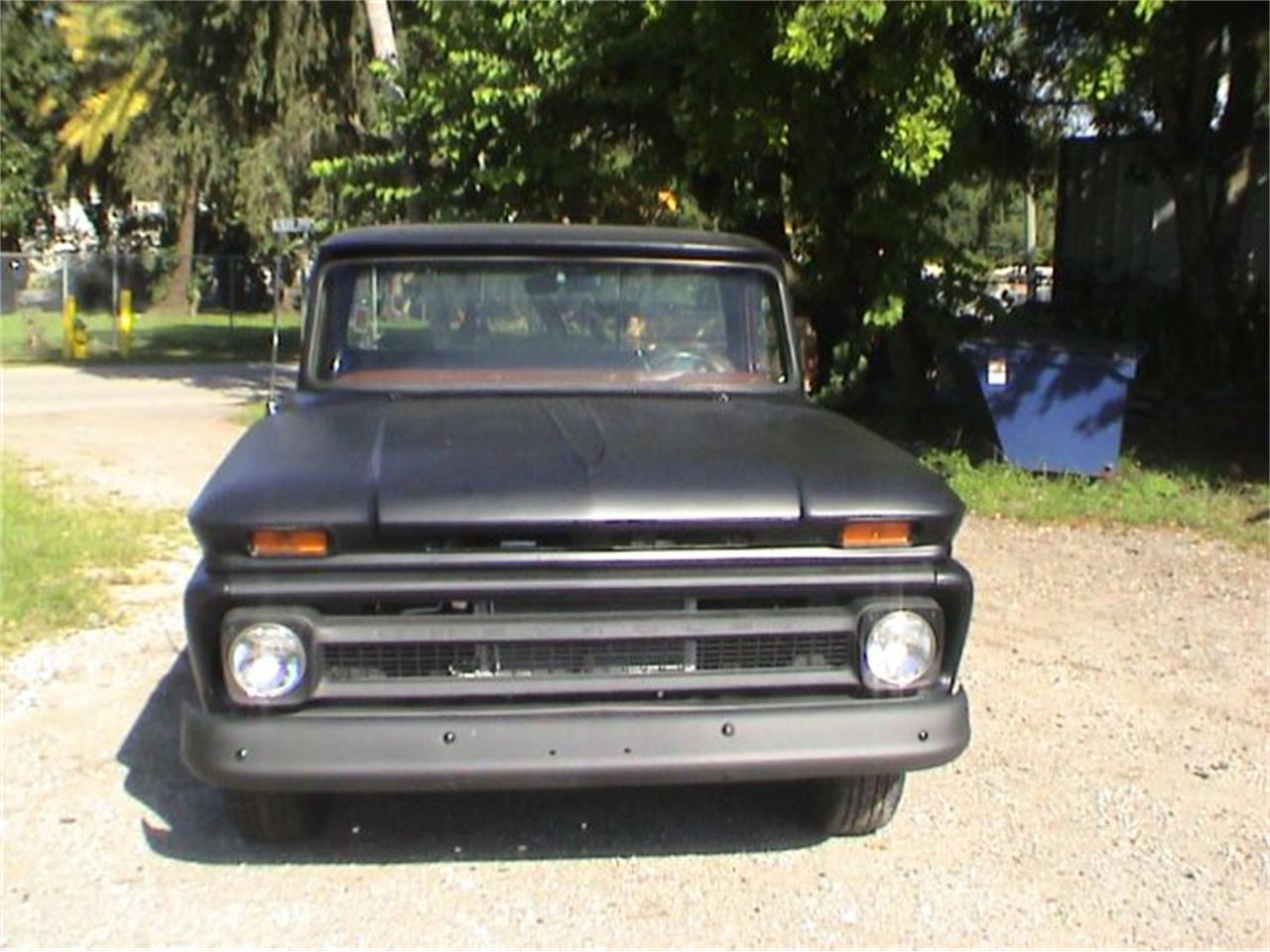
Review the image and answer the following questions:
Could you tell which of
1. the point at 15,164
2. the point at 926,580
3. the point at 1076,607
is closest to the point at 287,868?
the point at 926,580

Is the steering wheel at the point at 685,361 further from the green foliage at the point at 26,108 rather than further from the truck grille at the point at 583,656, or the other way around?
the green foliage at the point at 26,108

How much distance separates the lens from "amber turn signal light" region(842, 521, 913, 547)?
4031 millimetres

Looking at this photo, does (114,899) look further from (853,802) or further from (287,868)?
(853,802)

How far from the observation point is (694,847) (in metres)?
4.68

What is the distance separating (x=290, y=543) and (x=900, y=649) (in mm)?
1592

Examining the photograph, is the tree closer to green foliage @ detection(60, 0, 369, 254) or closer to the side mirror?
the side mirror

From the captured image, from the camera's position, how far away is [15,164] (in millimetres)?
40250

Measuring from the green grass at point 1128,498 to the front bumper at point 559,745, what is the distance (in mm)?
5612

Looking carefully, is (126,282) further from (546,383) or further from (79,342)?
(546,383)

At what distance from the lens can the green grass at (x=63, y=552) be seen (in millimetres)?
7277

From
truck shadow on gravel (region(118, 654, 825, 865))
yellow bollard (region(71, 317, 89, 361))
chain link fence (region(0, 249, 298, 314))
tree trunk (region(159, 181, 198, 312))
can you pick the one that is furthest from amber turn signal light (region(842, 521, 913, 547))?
tree trunk (region(159, 181, 198, 312))

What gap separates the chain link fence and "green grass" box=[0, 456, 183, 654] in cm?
1454

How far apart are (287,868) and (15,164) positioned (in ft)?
130

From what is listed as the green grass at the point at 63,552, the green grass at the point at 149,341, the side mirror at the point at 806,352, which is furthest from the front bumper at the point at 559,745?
the green grass at the point at 149,341
